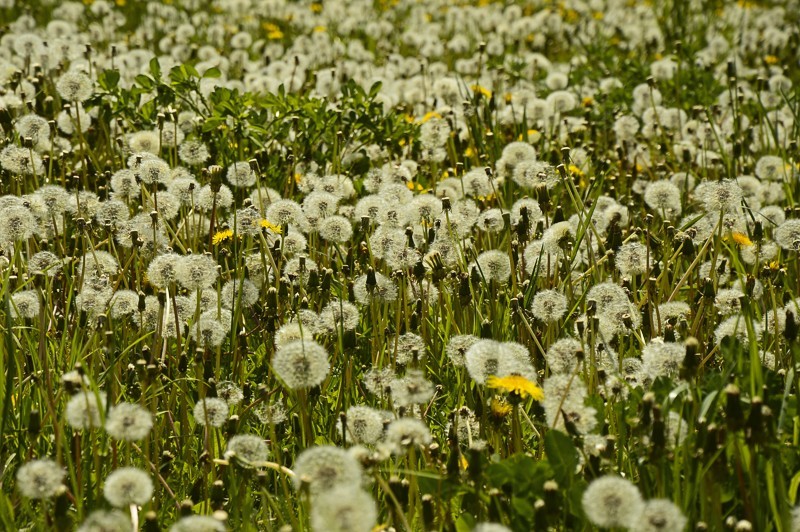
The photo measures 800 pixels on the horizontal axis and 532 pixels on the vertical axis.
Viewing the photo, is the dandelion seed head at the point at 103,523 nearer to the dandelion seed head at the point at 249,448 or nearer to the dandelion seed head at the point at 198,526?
the dandelion seed head at the point at 198,526

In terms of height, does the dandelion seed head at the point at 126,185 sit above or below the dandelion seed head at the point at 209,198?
above

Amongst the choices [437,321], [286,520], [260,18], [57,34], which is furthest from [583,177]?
[260,18]

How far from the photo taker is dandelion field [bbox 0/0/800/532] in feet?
6.43

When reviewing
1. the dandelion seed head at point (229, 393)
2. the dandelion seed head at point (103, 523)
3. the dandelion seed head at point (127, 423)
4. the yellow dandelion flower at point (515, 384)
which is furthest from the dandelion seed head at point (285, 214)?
the dandelion seed head at point (103, 523)

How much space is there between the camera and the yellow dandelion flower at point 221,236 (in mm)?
3408

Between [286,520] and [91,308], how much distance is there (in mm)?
1020

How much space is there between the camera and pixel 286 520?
2.16m

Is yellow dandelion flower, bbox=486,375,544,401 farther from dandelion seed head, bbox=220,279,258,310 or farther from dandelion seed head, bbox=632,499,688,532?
dandelion seed head, bbox=220,279,258,310

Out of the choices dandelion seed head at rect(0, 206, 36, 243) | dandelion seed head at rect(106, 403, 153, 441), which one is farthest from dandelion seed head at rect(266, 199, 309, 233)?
dandelion seed head at rect(106, 403, 153, 441)

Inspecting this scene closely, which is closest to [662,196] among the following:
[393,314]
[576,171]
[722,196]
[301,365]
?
[722,196]

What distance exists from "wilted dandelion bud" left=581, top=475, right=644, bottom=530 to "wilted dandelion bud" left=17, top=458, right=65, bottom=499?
981 mm

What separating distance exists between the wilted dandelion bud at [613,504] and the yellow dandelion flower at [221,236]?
6.51 feet

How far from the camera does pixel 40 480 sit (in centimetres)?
186

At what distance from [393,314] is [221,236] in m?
0.68
